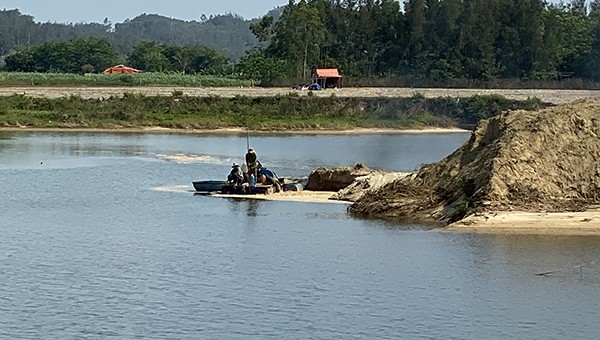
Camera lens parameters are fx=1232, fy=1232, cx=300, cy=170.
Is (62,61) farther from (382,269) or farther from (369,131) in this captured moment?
(382,269)

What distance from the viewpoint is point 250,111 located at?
88.4 m

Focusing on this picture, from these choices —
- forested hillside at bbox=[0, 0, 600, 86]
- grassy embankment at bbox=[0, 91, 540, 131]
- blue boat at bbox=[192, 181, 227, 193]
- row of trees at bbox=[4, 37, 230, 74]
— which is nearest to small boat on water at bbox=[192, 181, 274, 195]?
blue boat at bbox=[192, 181, 227, 193]

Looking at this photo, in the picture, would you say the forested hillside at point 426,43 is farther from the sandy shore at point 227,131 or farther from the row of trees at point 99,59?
the sandy shore at point 227,131

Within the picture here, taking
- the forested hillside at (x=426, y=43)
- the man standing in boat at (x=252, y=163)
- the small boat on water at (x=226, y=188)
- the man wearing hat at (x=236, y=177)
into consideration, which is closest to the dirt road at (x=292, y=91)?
the forested hillside at (x=426, y=43)

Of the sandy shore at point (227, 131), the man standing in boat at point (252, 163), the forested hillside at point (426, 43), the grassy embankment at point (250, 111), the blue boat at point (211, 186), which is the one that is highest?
the forested hillside at point (426, 43)

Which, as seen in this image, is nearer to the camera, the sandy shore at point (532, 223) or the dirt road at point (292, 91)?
the sandy shore at point (532, 223)

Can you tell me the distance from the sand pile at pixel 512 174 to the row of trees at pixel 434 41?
79202mm

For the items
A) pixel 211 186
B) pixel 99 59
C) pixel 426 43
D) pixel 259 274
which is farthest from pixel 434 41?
pixel 259 274

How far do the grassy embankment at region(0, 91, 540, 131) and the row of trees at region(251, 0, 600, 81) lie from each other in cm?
1802

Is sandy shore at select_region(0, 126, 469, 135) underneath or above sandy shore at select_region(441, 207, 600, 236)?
underneath

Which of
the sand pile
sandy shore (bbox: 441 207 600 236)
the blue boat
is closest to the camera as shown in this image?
sandy shore (bbox: 441 207 600 236)

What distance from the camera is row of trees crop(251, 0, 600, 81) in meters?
116

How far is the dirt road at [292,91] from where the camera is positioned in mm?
90688

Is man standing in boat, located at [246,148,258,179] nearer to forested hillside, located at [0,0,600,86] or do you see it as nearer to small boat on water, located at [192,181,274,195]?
small boat on water, located at [192,181,274,195]
